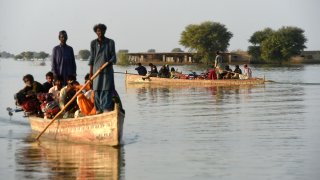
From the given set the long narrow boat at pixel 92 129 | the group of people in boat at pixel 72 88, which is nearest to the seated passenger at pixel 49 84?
the group of people in boat at pixel 72 88

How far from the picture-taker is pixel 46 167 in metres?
11.1

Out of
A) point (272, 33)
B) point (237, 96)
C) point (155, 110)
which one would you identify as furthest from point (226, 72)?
point (272, 33)

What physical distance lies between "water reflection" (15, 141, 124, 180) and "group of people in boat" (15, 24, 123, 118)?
30.0 inches

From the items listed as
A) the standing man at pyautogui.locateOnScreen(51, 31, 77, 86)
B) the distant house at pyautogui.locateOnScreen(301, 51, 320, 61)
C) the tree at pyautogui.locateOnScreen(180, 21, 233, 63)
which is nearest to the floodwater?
the standing man at pyautogui.locateOnScreen(51, 31, 77, 86)

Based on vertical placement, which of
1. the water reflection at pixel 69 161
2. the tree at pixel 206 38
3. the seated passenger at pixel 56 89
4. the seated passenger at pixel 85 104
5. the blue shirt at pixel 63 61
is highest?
the tree at pixel 206 38

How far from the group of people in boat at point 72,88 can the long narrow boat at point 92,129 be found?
0.90ft

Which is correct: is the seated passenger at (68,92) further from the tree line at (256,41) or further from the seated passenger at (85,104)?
the tree line at (256,41)

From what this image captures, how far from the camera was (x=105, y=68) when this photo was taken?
13.0 m

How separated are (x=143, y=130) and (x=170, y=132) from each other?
2.78 feet

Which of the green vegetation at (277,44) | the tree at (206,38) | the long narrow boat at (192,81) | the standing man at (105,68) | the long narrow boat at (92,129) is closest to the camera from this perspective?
the long narrow boat at (92,129)

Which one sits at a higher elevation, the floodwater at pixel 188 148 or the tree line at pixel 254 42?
the tree line at pixel 254 42

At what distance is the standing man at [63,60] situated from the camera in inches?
581

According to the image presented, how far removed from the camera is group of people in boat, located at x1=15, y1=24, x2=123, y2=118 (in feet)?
42.7

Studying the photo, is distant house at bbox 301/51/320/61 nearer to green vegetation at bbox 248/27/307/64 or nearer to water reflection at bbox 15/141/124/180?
green vegetation at bbox 248/27/307/64
